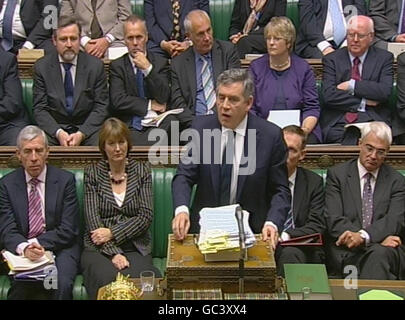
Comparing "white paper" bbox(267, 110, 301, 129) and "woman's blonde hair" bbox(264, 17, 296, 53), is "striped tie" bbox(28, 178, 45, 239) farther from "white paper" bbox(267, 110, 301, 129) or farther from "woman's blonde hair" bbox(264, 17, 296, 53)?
"woman's blonde hair" bbox(264, 17, 296, 53)

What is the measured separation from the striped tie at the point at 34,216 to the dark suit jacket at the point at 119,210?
0.74ft

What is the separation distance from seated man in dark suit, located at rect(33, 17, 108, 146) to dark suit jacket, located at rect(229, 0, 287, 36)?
1.32 meters

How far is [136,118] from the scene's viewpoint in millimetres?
4801

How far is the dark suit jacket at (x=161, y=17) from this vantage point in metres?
5.43

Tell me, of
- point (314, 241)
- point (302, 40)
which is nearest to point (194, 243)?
point (314, 241)

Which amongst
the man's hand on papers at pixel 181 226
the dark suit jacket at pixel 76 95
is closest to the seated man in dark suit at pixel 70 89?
the dark suit jacket at pixel 76 95

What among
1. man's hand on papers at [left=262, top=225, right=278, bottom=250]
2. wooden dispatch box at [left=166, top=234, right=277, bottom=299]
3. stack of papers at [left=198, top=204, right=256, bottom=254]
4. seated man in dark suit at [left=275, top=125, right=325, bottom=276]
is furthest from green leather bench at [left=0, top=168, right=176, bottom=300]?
wooden dispatch box at [left=166, top=234, right=277, bottom=299]

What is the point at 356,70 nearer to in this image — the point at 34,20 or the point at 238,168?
the point at 238,168

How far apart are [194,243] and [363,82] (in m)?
2.35

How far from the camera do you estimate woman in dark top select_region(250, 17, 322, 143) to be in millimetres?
4695

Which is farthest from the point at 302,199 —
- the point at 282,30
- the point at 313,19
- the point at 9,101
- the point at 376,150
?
the point at 313,19

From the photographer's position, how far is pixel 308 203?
3922mm

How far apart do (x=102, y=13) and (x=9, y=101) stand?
1054 millimetres

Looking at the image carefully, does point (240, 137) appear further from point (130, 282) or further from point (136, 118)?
point (136, 118)
